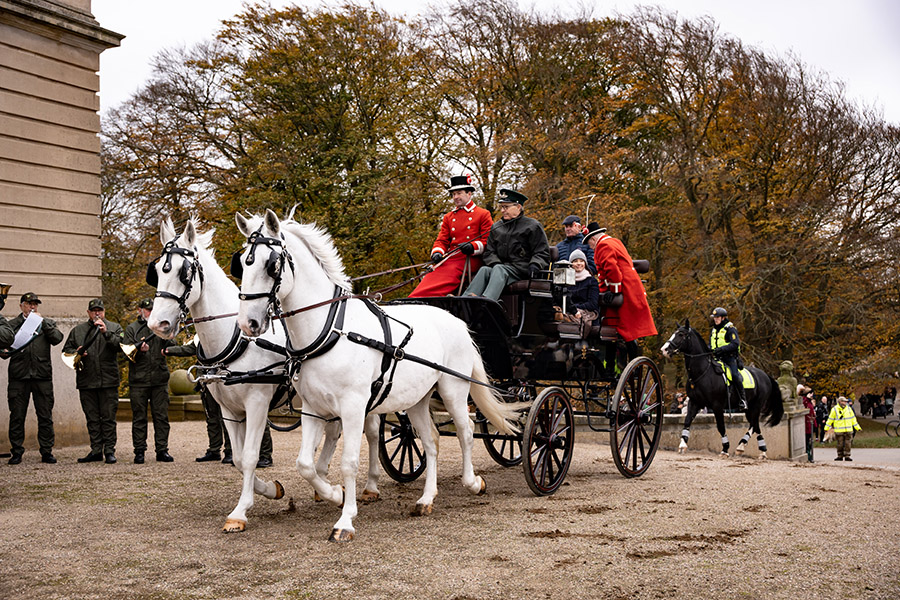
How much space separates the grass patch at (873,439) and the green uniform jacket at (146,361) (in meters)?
21.3

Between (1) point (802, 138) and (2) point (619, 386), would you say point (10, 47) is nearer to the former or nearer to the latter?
(2) point (619, 386)

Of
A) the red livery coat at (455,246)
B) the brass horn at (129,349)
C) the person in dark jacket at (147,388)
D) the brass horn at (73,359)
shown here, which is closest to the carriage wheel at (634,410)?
the red livery coat at (455,246)

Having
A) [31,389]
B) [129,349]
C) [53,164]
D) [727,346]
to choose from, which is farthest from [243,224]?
[727,346]

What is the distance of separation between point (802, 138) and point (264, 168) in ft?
47.6

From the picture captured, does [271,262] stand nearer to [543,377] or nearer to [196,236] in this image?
[196,236]

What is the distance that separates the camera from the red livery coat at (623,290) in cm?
1002

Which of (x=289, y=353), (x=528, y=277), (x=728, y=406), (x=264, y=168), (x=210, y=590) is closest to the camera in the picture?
(x=210, y=590)

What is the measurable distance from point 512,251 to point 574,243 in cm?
191

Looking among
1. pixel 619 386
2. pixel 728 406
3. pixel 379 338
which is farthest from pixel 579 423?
pixel 379 338

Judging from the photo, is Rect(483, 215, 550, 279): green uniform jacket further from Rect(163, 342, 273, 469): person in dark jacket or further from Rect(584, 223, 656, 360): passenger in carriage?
Rect(163, 342, 273, 469): person in dark jacket

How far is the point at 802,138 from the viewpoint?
24344 millimetres

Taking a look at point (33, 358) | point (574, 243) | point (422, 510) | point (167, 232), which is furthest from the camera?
point (33, 358)

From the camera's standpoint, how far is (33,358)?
39.2 feet

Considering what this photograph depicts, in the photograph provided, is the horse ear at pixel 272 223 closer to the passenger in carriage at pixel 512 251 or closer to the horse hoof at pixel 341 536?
the horse hoof at pixel 341 536
